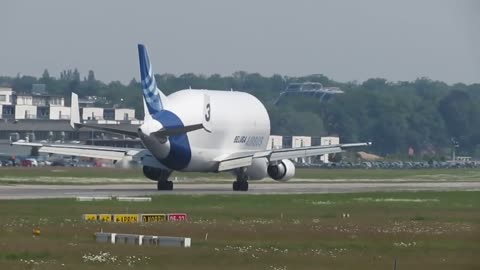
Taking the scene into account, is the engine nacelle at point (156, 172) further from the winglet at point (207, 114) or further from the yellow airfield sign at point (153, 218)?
the yellow airfield sign at point (153, 218)

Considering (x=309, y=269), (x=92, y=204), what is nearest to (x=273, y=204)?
(x=92, y=204)

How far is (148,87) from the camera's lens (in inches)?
2849

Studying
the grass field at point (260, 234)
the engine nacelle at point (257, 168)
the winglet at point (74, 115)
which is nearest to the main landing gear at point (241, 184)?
the engine nacelle at point (257, 168)

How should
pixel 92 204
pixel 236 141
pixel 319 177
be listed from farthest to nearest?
pixel 319 177 → pixel 236 141 → pixel 92 204

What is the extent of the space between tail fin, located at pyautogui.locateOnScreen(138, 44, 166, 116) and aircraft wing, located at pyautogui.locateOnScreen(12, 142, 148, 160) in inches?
158

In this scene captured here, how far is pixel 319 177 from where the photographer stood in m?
108

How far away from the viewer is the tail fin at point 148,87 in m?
71.9

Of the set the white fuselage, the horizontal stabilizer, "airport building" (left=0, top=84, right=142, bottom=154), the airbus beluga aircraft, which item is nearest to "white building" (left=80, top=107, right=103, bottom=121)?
"airport building" (left=0, top=84, right=142, bottom=154)

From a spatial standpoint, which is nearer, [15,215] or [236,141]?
[15,215]

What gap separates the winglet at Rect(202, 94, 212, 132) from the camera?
250ft

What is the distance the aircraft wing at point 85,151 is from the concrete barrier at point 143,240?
122ft

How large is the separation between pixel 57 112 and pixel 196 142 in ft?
405

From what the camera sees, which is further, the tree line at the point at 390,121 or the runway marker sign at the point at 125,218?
the tree line at the point at 390,121

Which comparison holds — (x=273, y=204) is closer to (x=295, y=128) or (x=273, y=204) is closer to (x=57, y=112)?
(x=295, y=128)
